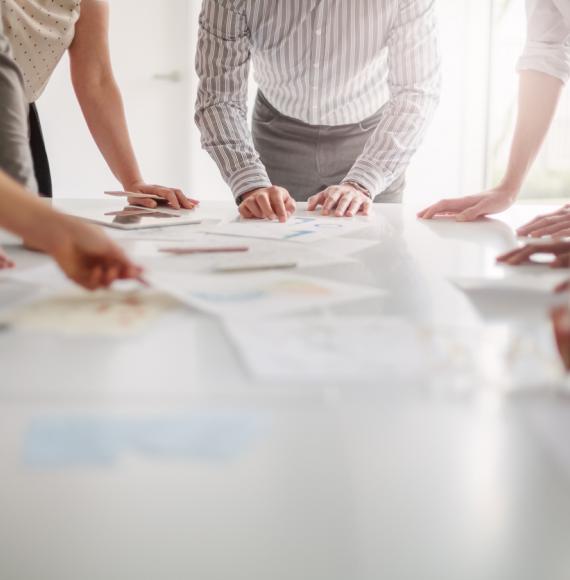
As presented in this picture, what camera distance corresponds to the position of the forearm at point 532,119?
4.70ft

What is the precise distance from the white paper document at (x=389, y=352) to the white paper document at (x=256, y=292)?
4cm

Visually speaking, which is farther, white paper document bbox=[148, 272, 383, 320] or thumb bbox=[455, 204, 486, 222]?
thumb bbox=[455, 204, 486, 222]

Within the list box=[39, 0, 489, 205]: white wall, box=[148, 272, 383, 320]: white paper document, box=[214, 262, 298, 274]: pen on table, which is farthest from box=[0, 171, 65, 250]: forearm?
box=[39, 0, 489, 205]: white wall

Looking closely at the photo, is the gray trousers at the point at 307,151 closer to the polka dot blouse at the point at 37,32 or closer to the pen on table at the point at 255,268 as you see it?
the polka dot blouse at the point at 37,32

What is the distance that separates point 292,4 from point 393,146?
1.36ft

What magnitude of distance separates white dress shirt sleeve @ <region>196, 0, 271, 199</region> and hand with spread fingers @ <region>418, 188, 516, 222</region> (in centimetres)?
44

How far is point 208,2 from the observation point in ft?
5.45

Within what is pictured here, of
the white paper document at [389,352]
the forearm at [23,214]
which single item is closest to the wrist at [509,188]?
the white paper document at [389,352]

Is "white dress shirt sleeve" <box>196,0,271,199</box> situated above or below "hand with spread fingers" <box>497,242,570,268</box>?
above

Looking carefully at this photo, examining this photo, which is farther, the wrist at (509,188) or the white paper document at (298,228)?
the wrist at (509,188)

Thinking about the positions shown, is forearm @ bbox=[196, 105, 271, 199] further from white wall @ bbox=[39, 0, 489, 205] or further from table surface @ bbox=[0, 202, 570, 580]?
white wall @ bbox=[39, 0, 489, 205]

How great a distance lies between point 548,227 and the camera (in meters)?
1.12

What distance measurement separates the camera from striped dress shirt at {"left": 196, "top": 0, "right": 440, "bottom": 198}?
5.38 ft

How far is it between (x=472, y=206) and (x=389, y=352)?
958 millimetres
